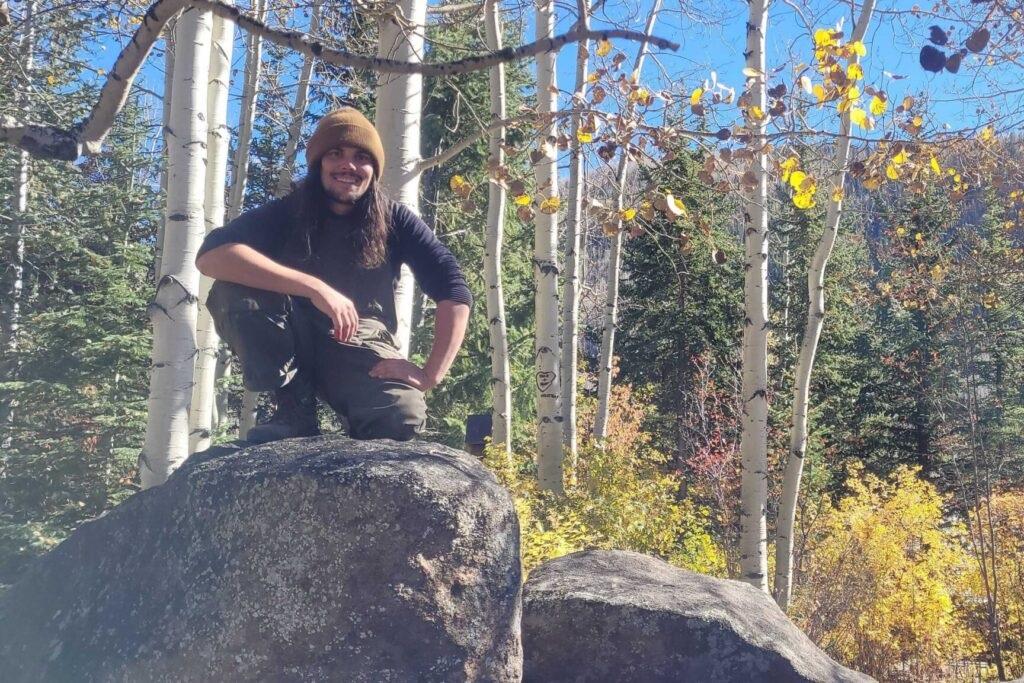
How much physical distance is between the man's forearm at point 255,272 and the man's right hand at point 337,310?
0.02m

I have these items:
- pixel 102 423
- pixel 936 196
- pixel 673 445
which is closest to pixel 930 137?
pixel 102 423

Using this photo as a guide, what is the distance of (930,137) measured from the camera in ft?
18.0

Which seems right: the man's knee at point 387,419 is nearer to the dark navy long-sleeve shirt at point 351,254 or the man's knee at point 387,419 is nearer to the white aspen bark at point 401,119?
the dark navy long-sleeve shirt at point 351,254

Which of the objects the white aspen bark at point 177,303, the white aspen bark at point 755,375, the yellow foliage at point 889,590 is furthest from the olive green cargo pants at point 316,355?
the yellow foliage at point 889,590

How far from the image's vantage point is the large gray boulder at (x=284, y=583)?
2.18m

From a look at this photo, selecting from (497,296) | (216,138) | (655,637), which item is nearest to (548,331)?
(497,296)

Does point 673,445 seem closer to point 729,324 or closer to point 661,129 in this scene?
point 729,324

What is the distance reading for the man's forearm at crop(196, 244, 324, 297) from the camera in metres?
2.52

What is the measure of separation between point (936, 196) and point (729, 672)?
60.0ft

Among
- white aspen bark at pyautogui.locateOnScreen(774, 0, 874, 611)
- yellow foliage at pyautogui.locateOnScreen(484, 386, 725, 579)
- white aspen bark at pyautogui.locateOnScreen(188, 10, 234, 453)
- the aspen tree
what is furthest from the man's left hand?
the aspen tree

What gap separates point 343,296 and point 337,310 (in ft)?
0.48

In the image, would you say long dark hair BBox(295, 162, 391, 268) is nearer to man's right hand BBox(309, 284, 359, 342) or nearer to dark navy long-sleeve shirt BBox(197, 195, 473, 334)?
dark navy long-sleeve shirt BBox(197, 195, 473, 334)

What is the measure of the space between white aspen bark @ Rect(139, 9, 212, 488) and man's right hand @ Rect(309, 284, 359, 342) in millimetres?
1951

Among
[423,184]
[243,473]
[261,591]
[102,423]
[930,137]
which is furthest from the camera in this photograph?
[423,184]
